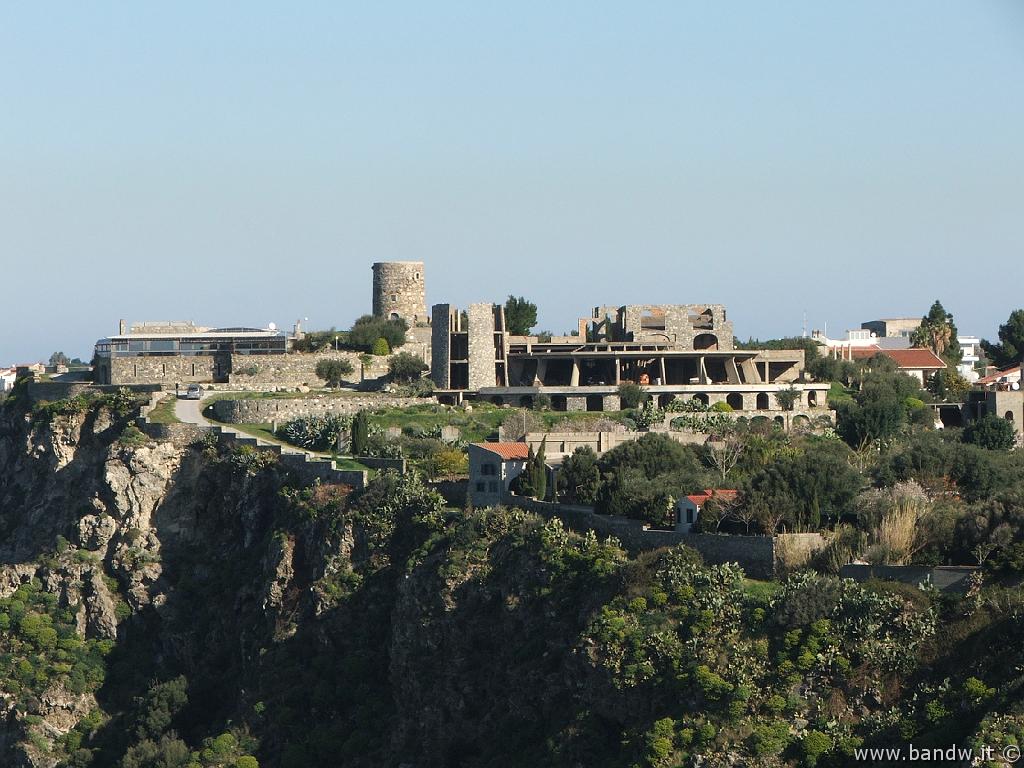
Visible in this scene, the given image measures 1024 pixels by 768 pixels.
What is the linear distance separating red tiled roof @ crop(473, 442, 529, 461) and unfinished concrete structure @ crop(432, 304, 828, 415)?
53.8 feet

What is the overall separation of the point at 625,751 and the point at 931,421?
34360 millimetres

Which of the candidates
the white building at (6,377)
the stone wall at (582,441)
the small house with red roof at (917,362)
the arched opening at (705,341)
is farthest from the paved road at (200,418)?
the white building at (6,377)

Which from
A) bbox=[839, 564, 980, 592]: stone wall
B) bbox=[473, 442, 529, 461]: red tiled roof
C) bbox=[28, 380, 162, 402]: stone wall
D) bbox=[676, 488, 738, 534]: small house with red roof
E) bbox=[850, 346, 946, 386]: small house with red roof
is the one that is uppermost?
bbox=[850, 346, 946, 386]: small house with red roof

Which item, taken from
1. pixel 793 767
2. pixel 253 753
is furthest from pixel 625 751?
pixel 253 753

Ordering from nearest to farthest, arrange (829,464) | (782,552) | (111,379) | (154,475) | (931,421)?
(782,552)
(829,464)
(154,475)
(931,421)
(111,379)

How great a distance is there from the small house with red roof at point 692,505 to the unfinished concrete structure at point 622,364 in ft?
78.5

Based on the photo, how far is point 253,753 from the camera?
5594 cm

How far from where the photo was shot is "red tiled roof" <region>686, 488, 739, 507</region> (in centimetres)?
5234

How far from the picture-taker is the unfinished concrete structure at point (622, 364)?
7812cm

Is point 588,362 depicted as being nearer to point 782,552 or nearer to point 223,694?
point 223,694

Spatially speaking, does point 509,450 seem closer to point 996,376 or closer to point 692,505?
point 692,505

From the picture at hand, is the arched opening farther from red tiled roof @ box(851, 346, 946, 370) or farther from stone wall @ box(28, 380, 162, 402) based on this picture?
stone wall @ box(28, 380, 162, 402)

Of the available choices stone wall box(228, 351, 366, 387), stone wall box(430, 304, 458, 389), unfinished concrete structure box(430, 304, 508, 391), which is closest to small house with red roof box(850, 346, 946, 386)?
unfinished concrete structure box(430, 304, 508, 391)

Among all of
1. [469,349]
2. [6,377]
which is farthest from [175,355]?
[6,377]
